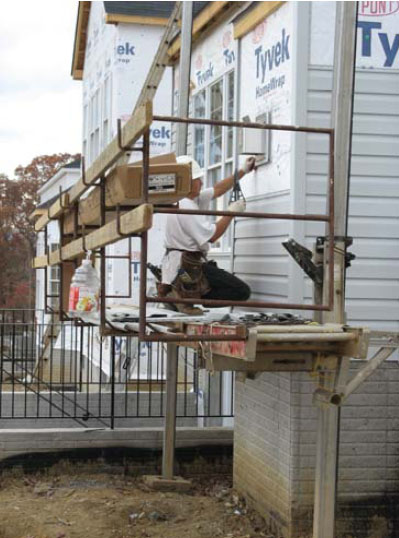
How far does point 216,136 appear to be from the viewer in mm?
11125

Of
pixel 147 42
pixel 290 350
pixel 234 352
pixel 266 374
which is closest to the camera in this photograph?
pixel 234 352

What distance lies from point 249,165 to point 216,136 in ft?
9.17

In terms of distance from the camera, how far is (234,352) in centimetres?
547

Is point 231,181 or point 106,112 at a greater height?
point 106,112

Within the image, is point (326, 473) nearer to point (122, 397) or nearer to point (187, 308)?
point (187, 308)

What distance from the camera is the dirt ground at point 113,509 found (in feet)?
25.6

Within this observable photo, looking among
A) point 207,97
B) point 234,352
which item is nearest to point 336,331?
point 234,352

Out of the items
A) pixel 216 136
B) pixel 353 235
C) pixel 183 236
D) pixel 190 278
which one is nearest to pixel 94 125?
pixel 216 136

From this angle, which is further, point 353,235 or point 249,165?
point 249,165

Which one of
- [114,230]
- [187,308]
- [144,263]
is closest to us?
[144,263]

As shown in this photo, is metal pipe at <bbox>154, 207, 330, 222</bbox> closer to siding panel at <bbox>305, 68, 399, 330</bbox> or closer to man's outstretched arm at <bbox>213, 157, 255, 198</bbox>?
siding panel at <bbox>305, 68, 399, 330</bbox>

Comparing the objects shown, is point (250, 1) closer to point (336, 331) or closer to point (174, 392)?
point (174, 392)

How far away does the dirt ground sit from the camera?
782 cm

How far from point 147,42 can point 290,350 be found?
40.0 ft
